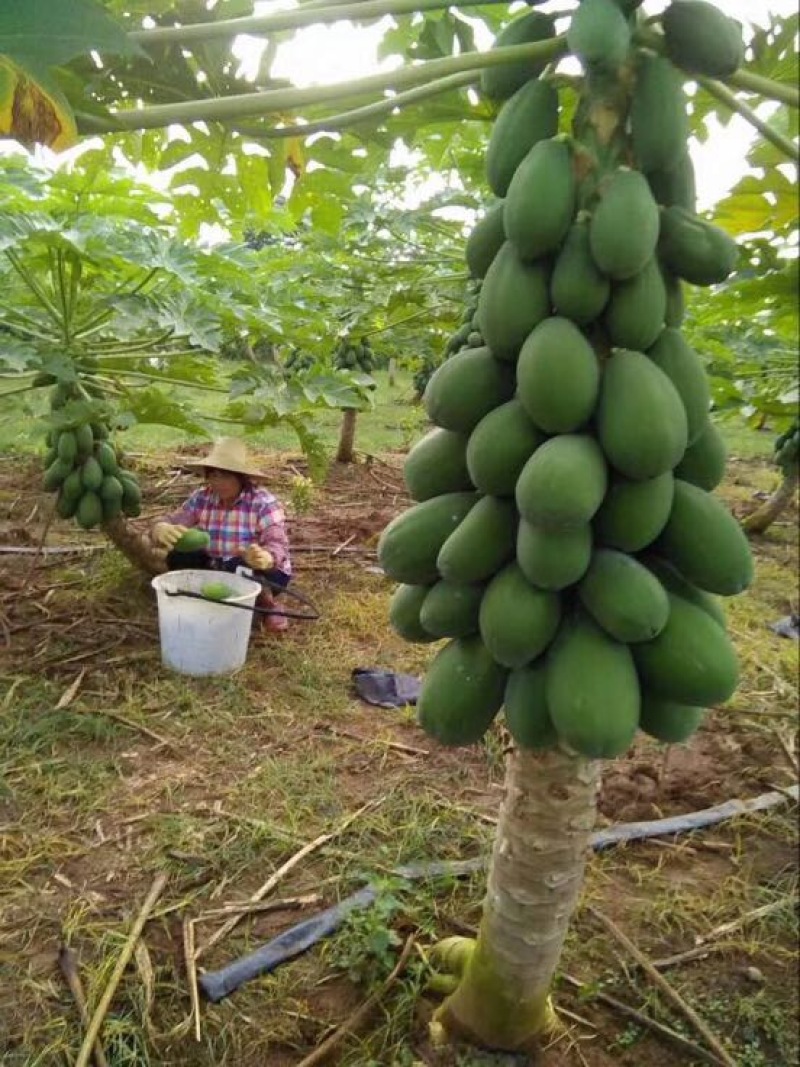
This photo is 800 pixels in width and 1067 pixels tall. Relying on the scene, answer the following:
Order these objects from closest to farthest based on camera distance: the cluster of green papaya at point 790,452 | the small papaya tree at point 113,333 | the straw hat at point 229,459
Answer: the small papaya tree at point 113,333
the straw hat at point 229,459
the cluster of green papaya at point 790,452

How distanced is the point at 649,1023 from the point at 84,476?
312 cm

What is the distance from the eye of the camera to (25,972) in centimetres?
208

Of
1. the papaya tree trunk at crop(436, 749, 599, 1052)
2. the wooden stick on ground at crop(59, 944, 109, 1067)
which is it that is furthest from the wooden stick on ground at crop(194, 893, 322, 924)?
the papaya tree trunk at crop(436, 749, 599, 1052)

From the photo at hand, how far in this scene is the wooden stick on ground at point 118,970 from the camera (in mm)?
1860

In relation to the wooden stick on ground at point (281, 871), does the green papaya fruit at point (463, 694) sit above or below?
above

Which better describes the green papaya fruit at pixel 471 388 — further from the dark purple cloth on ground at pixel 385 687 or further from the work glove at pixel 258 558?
the work glove at pixel 258 558

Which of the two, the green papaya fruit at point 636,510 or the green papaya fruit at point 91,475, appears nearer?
the green papaya fruit at point 636,510

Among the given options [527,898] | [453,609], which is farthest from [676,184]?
[527,898]

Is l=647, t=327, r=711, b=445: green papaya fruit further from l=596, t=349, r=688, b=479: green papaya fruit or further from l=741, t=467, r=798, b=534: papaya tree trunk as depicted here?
l=741, t=467, r=798, b=534: papaya tree trunk

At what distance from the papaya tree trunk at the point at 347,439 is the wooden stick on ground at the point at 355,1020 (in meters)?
6.28

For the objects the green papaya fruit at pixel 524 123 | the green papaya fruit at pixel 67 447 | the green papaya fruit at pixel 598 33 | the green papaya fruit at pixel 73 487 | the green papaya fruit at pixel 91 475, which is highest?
the green papaya fruit at pixel 598 33

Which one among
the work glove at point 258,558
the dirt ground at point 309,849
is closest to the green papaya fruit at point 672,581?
the dirt ground at point 309,849

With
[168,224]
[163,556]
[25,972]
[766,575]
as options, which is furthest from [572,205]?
[766,575]

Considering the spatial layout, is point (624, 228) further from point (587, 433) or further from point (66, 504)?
point (66, 504)
